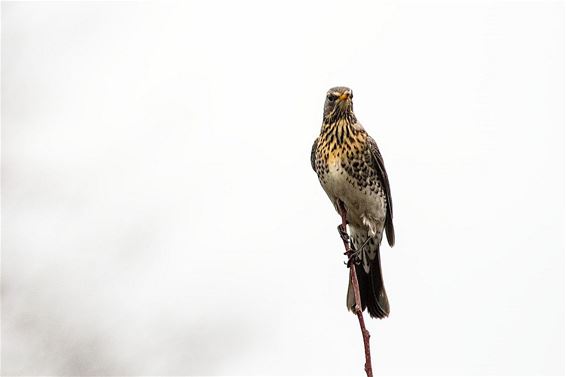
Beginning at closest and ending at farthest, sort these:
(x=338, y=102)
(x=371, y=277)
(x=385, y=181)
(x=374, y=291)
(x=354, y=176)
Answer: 1. (x=338, y=102)
2. (x=354, y=176)
3. (x=385, y=181)
4. (x=374, y=291)
5. (x=371, y=277)

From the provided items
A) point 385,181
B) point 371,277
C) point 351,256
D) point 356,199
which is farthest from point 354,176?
point 351,256

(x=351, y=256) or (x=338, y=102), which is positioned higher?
(x=338, y=102)

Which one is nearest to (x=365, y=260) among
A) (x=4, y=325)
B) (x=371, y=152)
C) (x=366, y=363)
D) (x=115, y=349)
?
(x=371, y=152)

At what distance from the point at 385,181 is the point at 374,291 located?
84cm

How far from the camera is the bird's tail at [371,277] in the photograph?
8.26 meters

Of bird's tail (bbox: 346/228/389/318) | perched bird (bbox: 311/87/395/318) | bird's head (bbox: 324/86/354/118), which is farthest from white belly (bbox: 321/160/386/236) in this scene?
bird's head (bbox: 324/86/354/118)

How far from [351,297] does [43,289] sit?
222 cm

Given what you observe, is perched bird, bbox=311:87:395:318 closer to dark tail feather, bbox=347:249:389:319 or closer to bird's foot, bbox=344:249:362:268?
dark tail feather, bbox=347:249:389:319

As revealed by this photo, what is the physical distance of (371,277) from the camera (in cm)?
845

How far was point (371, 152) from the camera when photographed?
7953 millimetres

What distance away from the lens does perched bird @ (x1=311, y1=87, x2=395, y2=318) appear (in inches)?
304

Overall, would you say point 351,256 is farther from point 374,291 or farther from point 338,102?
point 374,291

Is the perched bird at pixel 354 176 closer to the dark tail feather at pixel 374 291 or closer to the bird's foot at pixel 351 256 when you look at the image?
the dark tail feather at pixel 374 291

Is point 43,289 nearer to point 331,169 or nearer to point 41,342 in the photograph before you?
point 41,342
